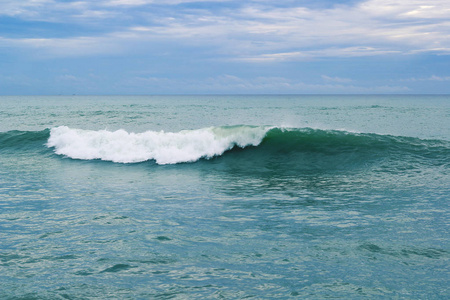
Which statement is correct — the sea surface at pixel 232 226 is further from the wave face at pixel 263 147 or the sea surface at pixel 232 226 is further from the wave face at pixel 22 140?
the wave face at pixel 22 140

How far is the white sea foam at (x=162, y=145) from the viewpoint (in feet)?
52.3

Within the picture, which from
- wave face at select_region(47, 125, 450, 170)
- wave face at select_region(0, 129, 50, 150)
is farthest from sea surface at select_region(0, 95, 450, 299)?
wave face at select_region(0, 129, 50, 150)

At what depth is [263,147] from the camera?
671 inches

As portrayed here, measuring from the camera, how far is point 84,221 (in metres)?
7.97

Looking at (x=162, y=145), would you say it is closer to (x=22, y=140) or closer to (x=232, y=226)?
(x=22, y=140)

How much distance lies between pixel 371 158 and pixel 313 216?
745 cm

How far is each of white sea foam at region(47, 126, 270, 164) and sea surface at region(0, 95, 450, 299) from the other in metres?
0.16

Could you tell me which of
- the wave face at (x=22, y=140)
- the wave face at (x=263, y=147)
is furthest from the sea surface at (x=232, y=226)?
the wave face at (x=22, y=140)

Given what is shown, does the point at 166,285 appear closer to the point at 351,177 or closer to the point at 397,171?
the point at 351,177

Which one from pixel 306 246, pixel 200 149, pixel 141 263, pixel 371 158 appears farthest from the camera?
pixel 200 149

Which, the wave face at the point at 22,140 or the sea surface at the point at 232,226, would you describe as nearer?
the sea surface at the point at 232,226

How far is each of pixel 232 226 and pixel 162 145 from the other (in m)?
9.97

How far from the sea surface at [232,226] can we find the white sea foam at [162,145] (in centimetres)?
16

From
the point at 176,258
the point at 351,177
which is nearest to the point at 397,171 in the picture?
the point at 351,177
